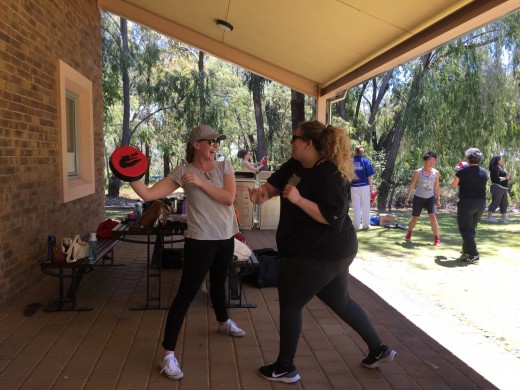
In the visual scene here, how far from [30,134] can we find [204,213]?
267cm

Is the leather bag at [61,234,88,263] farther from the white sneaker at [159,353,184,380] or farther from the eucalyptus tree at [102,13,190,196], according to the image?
the eucalyptus tree at [102,13,190,196]

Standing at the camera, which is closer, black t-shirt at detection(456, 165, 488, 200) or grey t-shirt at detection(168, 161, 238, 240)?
grey t-shirt at detection(168, 161, 238, 240)

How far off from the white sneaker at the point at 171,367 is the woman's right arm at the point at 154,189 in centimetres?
109

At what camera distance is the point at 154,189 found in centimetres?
341

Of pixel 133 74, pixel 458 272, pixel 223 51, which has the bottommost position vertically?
pixel 458 272

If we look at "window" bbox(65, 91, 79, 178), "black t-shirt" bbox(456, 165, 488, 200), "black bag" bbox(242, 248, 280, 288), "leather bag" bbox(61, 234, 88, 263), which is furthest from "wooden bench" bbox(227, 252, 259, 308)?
"black t-shirt" bbox(456, 165, 488, 200)

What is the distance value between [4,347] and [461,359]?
349 centimetres

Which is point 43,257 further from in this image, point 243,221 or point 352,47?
Result: point 243,221

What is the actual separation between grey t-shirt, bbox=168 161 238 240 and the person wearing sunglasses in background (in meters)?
0.52

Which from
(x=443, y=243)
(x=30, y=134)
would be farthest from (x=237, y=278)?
(x=443, y=243)

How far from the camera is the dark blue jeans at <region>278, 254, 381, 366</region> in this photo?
3.08 meters

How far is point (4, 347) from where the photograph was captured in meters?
3.77

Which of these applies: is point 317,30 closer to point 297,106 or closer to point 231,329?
point 231,329

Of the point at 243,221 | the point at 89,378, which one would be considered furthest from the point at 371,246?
the point at 89,378
